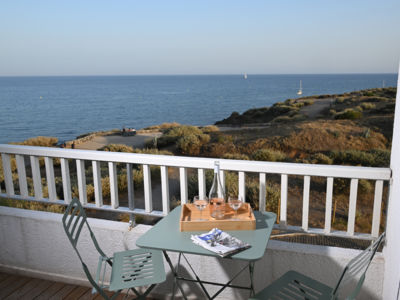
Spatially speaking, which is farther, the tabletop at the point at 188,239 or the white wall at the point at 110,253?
the white wall at the point at 110,253

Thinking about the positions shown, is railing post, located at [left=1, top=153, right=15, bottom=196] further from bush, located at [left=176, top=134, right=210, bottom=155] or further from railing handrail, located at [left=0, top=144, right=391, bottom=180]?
bush, located at [left=176, top=134, right=210, bottom=155]

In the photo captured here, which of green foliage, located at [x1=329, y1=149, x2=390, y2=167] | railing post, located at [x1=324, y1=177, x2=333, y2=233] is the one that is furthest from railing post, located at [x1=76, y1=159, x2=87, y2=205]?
green foliage, located at [x1=329, y1=149, x2=390, y2=167]

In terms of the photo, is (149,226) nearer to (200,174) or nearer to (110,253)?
(110,253)

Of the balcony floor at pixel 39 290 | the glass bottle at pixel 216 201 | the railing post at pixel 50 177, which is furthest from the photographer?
the railing post at pixel 50 177

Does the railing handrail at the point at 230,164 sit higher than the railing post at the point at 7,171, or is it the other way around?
the railing handrail at the point at 230,164

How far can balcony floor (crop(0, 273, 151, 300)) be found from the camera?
8.75 ft

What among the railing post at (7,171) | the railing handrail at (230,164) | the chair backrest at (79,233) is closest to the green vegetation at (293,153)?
the railing post at (7,171)

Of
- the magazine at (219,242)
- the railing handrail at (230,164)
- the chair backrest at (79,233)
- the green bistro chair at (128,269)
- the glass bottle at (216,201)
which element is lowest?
the green bistro chair at (128,269)

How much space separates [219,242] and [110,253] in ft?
4.17

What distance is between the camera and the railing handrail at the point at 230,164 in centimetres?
212

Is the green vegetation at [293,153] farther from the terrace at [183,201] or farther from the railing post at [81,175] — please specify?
the railing post at [81,175]

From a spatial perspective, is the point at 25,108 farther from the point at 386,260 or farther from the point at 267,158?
the point at 386,260

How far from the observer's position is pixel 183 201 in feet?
8.18

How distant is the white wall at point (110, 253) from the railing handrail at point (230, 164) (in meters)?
0.49
